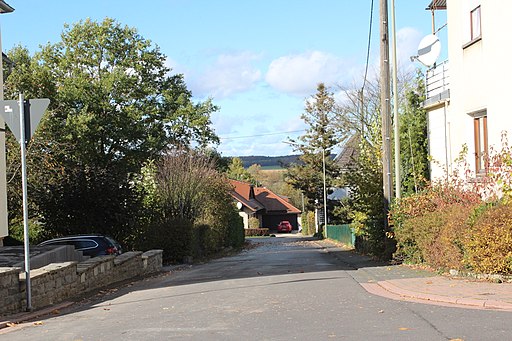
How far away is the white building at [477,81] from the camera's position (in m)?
16.3

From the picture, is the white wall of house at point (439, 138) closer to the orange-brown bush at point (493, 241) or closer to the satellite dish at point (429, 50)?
the satellite dish at point (429, 50)

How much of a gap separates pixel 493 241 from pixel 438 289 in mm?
1469

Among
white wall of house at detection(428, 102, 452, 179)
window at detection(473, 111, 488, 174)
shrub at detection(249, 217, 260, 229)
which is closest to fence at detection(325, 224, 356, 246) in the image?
white wall of house at detection(428, 102, 452, 179)

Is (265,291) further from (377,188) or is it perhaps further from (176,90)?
(176,90)

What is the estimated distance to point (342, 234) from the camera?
48375mm

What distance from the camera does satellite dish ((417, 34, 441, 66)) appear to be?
22.1 meters

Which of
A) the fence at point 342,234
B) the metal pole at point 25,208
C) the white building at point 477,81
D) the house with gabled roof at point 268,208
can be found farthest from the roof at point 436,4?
the house with gabled roof at point 268,208

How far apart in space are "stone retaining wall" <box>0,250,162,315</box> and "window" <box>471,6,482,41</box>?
10.9 metres

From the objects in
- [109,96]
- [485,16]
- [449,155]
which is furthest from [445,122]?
[109,96]

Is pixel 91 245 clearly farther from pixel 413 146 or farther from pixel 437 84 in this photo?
pixel 413 146

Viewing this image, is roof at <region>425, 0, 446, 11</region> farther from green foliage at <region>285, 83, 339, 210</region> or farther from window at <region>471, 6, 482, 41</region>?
green foliage at <region>285, 83, 339, 210</region>

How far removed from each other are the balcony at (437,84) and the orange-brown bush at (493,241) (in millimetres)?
8473

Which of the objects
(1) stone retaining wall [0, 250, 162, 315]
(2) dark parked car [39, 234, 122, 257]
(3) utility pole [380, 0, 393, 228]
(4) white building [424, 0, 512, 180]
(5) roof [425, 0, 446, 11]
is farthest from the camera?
(5) roof [425, 0, 446, 11]

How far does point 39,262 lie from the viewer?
16312mm
